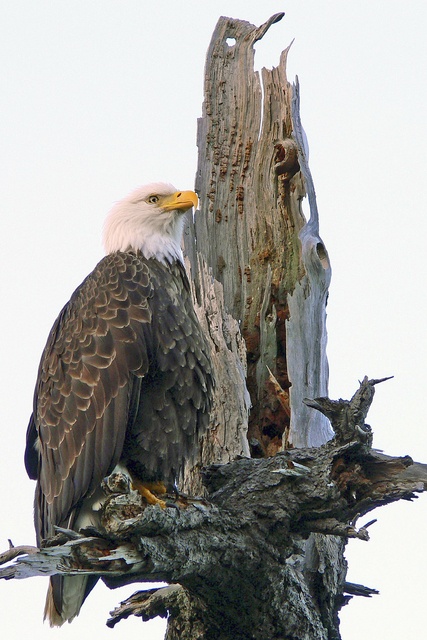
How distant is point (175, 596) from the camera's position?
4.73m

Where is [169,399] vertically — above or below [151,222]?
below

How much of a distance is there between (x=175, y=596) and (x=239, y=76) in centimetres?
344

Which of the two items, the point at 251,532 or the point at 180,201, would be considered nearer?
the point at 251,532

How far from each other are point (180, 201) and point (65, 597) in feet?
8.03

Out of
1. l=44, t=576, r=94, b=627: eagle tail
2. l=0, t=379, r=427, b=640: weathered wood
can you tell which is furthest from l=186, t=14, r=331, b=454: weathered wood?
l=44, t=576, r=94, b=627: eagle tail

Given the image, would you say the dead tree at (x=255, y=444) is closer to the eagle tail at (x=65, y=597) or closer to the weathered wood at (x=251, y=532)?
the weathered wood at (x=251, y=532)

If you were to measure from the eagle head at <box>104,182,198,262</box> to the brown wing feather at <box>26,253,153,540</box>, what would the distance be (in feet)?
1.27

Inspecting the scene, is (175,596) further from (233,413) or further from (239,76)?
(239,76)

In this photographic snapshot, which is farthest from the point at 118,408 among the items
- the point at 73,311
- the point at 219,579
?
the point at 219,579

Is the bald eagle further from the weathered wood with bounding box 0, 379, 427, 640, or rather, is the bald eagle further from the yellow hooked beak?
the yellow hooked beak

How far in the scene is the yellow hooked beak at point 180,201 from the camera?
5.72m

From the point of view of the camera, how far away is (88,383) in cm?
507

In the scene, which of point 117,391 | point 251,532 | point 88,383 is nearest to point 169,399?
point 117,391

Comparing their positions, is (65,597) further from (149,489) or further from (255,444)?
(255,444)
